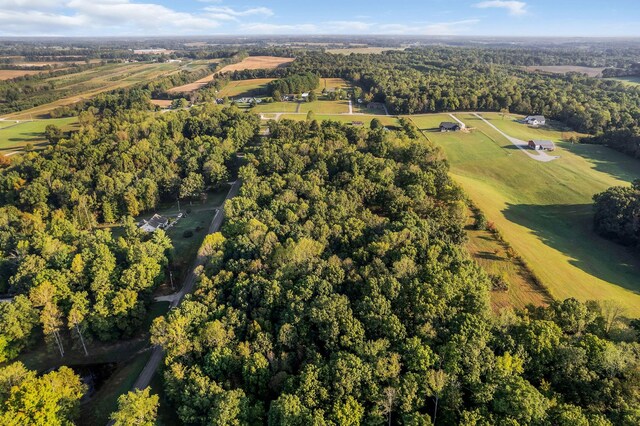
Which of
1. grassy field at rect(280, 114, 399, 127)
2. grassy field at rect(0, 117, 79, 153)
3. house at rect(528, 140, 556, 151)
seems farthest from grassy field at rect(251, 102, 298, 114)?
house at rect(528, 140, 556, 151)

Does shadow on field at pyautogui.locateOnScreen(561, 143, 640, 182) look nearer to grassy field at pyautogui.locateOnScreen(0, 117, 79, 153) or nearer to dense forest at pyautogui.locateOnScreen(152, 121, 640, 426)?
dense forest at pyautogui.locateOnScreen(152, 121, 640, 426)

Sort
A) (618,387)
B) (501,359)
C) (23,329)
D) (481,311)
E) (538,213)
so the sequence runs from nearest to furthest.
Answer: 1. (618,387)
2. (501,359)
3. (481,311)
4. (23,329)
5. (538,213)

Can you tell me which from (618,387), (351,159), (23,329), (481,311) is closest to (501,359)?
(481,311)

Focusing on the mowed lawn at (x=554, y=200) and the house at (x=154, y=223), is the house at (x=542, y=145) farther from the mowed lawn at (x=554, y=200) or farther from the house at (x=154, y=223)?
the house at (x=154, y=223)

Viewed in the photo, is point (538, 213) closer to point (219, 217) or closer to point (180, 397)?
point (219, 217)

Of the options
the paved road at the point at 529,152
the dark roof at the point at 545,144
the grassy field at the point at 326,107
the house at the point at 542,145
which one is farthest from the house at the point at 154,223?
the dark roof at the point at 545,144

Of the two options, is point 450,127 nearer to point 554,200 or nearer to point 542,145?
point 542,145
